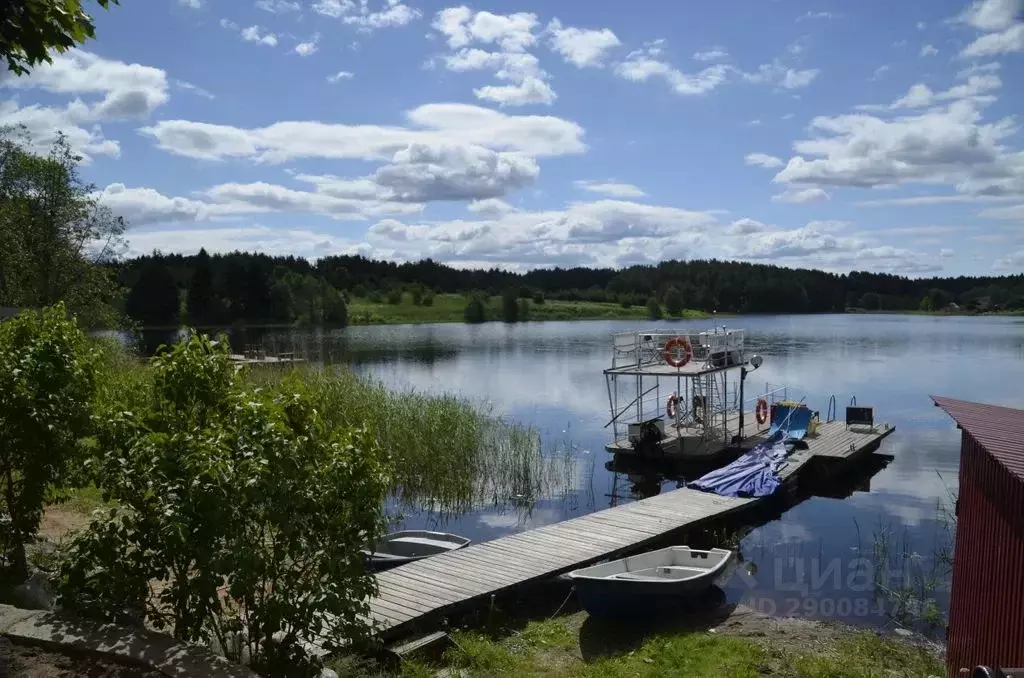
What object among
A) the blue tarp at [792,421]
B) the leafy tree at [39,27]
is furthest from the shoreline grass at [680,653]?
the blue tarp at [792,421]

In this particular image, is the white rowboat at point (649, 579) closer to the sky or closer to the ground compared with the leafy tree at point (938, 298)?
closer to the ground

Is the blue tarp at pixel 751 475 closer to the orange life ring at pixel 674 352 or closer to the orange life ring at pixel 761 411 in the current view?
the orange life ring at pixel 674 352

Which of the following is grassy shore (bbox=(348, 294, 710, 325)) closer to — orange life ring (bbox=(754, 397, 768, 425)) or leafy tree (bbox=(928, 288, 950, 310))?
leafy tree (bbox=(928, 288, 950, 310))

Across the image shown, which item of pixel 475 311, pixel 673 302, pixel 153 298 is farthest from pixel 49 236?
pixel 673 302

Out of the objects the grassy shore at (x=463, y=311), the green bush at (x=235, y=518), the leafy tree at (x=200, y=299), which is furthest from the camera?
the grassy shore at (x=463, y=311)

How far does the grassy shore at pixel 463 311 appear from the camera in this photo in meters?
113

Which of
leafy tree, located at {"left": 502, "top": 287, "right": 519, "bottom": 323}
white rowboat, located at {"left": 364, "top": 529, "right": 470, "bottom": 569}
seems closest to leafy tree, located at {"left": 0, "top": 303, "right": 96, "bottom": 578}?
white rowboat, located at {"left": 364, "top": 529, "right": 470, "bottom": 569}

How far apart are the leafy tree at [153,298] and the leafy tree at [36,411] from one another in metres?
91.8

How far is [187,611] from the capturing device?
5.71m

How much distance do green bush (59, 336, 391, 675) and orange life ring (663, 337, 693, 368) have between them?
18683 millimetres

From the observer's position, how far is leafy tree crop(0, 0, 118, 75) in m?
5.51

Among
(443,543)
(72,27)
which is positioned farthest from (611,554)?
(72,27)

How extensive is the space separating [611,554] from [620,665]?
3.74 meters

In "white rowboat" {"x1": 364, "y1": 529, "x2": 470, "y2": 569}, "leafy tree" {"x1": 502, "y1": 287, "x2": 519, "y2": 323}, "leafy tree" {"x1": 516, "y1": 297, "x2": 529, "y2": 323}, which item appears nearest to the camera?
"white rowboat" {"x1": 364, "y1": 529, "x2": 470, "y2": 569}
